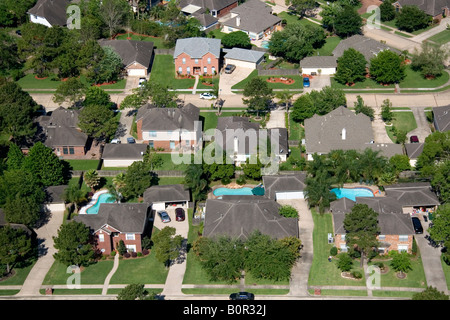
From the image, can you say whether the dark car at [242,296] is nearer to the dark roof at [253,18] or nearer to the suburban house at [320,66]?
the suburban house at [320,66]

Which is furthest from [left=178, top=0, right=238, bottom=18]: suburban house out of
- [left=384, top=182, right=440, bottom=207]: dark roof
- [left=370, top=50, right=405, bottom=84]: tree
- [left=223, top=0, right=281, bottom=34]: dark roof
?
[left=384, top=182, right=440, bottom=207]: dark roof

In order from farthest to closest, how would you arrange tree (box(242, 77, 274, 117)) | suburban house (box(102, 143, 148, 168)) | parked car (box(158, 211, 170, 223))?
tree (box(242, 77, 274, 117))
suburban house (box(102, 143, 148, 168))
parked car (box(158, 211, 170, 223))

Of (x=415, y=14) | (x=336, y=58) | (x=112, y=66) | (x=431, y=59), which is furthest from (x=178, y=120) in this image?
(x=415, y=14)

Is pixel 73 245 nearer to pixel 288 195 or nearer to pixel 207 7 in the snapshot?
pixel 288 195

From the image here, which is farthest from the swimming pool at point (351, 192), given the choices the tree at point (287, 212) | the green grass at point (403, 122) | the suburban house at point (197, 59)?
the suburban house at point (197, 59)

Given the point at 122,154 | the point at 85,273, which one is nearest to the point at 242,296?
the point at 85,273

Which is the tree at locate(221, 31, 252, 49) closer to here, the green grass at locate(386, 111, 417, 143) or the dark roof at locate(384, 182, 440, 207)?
the green grass at locate(386, 111, 417, 143)

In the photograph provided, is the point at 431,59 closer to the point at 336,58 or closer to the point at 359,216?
the point at 336,58
